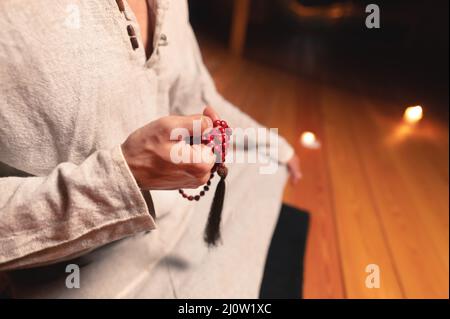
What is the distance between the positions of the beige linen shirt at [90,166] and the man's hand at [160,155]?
0.05 ft

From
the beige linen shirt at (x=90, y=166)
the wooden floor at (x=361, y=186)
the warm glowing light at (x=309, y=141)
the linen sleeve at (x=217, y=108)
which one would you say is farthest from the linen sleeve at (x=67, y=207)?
the warm glowing light at (x=309, y=141)

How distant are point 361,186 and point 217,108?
0.83 metres

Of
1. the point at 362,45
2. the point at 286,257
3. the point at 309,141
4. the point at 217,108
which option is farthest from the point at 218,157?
the point at 362,45

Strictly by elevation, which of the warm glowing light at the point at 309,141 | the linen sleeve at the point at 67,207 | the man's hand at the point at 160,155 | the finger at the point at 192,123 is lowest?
the warm glowing light at the point at 309,141

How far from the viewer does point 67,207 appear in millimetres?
378

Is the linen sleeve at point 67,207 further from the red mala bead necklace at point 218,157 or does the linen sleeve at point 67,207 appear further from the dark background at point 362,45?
the dark background at point 362,45

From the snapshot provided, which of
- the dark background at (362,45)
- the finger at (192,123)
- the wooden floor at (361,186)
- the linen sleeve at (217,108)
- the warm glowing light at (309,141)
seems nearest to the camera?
the finger at (192,123)

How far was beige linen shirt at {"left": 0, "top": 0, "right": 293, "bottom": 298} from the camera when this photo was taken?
0.38 m

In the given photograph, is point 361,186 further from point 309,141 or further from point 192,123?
point 192,123

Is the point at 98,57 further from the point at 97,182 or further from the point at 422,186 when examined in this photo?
the point at 422,186

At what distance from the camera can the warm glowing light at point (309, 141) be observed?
5.13 ft

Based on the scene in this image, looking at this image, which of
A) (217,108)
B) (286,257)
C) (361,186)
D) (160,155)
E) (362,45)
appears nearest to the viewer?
(160,155)

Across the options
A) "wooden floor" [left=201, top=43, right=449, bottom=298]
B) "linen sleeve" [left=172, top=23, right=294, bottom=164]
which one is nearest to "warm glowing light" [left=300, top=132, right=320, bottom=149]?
"wooden floor" [left=201, top=43, right=449, bottom=298]
